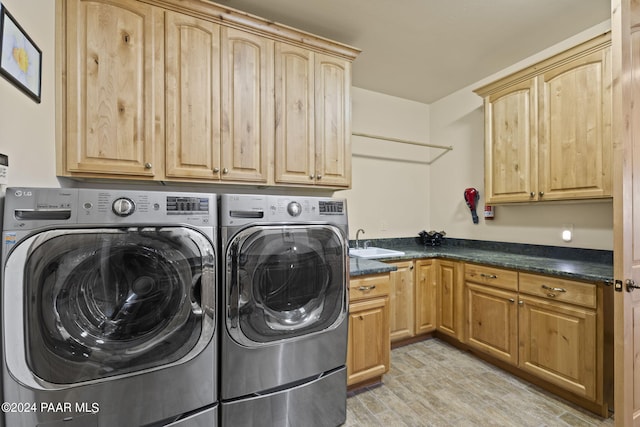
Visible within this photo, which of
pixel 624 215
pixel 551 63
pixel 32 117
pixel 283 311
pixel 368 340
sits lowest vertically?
pixel 368 340

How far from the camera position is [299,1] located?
1881 mm

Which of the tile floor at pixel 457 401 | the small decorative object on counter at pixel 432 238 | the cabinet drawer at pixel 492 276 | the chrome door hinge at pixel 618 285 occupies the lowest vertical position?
the tile floor at pixel 457 401

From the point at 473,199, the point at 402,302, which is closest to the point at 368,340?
the point at 402,302

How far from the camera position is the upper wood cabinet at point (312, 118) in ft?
6.64

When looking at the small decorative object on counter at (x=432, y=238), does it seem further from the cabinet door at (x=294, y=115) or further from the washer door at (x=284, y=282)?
the washer door at (x=284, y=282)

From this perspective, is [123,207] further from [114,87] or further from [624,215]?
[624,215]

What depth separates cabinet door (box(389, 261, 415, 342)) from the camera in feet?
8.39

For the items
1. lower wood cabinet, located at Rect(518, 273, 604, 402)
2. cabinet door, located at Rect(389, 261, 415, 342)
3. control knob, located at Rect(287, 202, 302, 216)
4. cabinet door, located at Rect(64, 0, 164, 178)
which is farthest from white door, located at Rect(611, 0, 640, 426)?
cabinet door, located at Rect(64, 0, 164, 178)

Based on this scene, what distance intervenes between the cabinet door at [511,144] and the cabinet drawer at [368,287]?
1.41 m

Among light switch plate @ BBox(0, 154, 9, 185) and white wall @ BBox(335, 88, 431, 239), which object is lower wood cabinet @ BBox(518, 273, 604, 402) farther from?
light switch plate @ BBox(0, 154, 9, 185)

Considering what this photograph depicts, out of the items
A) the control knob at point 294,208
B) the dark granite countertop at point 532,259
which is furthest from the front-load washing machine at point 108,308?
the dark granite countertop at point 532,259

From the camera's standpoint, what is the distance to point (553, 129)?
7.08 feet

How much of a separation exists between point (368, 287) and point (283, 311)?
68 cm

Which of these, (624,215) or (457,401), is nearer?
(624,215)
